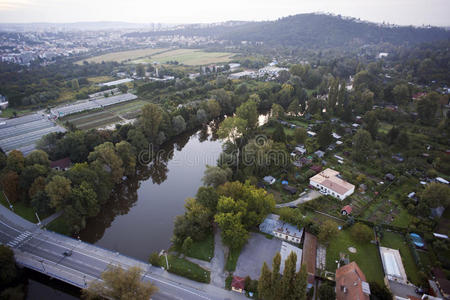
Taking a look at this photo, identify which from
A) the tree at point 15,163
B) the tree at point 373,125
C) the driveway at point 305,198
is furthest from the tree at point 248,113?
the tree at point 15,163

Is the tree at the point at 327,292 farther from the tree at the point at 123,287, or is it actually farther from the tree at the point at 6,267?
the tree at the point at 6,267

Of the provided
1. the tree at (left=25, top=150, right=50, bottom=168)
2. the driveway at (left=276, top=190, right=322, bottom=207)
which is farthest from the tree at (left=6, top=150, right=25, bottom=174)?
the driveway at (left=276, top=190, right=322, bottom=207)

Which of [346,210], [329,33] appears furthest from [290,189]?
[329,33]

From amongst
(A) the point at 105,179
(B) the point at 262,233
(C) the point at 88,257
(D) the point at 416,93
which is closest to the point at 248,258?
(B) the point at 262,233

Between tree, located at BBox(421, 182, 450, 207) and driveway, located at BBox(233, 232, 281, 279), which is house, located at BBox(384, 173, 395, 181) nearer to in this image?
tree, located at BBox(421, 182, 450, 207)

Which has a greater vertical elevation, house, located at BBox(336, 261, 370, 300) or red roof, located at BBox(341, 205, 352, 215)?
house, located at BBox(336, 261, 370, 300)

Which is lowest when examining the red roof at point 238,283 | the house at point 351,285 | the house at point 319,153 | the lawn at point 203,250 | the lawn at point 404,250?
the lawn at point 203,250
